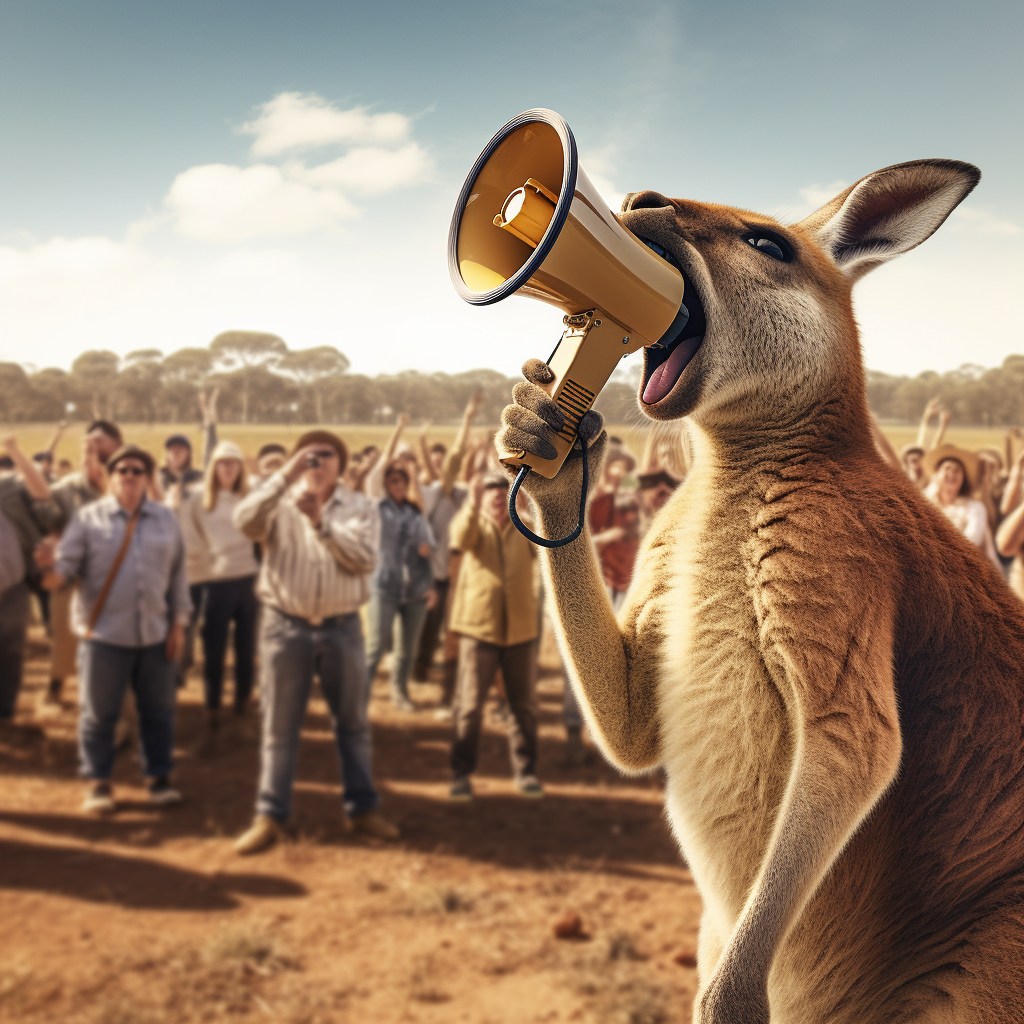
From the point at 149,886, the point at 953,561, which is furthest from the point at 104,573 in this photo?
the point at 953,561

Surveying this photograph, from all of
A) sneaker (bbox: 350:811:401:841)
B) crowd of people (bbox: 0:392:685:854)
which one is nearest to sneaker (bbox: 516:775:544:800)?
crowd of people (bbox: 0:392:685:854)

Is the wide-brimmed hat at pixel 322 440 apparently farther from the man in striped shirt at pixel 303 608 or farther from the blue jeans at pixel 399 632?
the blue jeans at pixel 399 632

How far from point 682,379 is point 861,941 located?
3.52ft

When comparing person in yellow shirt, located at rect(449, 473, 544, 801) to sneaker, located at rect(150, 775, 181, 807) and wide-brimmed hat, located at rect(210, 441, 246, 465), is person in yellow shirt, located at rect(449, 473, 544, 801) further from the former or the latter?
wide-brimmed hat, located at rect(210, 441, 246, 465)

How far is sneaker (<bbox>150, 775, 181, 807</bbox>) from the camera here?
6.94 m

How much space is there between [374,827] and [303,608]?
196 centimetres

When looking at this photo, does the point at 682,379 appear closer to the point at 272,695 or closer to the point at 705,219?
the point at 705,219

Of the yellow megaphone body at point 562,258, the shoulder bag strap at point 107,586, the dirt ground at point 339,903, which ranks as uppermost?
the yellow megaphone body at point 562,258

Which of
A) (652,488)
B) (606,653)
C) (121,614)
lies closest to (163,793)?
(121,614)

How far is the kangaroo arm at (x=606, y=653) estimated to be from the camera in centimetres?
156

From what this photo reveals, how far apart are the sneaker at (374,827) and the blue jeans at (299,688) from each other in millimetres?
394

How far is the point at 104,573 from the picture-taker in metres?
6.61

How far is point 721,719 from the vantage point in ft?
4.72

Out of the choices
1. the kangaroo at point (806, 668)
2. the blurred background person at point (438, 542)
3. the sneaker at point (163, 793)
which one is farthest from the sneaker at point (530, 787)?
Answer: the kangaroo at point (806, 668)
